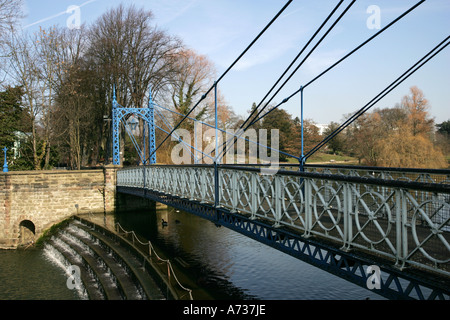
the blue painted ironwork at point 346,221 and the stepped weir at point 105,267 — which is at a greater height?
the blue painted ironwork at point 346,221

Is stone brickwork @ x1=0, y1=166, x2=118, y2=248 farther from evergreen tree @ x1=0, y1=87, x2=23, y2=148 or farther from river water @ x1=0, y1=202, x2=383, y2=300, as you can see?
evergreen tree @ x1=0, y1=87, x2=23, y2=148

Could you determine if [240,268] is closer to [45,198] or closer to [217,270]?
[217,270]

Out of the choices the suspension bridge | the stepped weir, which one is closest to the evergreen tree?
the stepped weir

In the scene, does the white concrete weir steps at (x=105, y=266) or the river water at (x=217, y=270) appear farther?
the river water at (x=217, y=270)

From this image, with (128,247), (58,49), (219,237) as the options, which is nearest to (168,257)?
(128,247)

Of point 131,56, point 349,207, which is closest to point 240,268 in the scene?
point 349,207

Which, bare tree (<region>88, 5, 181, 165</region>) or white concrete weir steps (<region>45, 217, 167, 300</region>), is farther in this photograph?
bare tree (<region>88, 5, 181, 165</region>)

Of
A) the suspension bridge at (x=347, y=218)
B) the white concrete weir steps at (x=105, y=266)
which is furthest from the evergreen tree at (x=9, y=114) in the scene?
the suspension bridge at (x=347, y=218)

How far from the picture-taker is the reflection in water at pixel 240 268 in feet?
29.4

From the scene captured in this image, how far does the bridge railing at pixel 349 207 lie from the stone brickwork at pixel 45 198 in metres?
9.98

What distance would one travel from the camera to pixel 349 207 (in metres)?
4.93

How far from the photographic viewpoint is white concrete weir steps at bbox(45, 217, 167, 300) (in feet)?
29.4

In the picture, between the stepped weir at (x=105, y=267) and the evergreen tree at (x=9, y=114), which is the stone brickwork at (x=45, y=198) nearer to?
the stepped weir at (x=105, y=267)

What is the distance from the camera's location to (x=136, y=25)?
1206 inches
